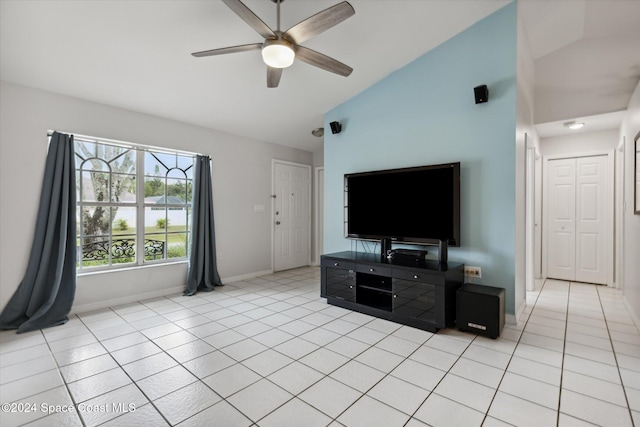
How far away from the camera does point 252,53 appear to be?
3076mm

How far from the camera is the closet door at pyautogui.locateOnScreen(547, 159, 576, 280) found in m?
4.77

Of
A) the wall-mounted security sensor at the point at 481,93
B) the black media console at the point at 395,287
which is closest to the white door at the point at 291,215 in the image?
the black media console at the point at 395,287

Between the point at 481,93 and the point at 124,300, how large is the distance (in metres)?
4.71

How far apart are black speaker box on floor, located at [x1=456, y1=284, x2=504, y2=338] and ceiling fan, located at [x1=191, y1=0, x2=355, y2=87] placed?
2.36m

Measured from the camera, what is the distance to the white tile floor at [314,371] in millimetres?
1694

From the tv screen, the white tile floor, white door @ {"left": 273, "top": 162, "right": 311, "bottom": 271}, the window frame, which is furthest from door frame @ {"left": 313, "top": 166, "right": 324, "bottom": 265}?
the white tile floor

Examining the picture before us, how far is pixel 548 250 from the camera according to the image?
16.3 ft

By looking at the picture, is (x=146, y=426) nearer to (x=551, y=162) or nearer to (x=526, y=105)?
(x=526, y=105)

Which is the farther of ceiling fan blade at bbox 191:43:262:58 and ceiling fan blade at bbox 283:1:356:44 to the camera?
ceiling fan blade at bbox 191:43:262:58

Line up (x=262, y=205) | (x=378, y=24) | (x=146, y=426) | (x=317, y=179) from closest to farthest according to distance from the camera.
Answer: (x=146, y=426) → (x=378, y=24) → (x=262, y=205) → (x=317, y=179)

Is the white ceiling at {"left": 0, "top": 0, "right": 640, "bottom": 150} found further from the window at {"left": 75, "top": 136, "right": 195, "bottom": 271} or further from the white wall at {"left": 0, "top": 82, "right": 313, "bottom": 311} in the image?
the window at {"left": 75, "top": 136, "right": 195, "bottom": 271}

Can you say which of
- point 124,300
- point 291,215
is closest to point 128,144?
point 124,300

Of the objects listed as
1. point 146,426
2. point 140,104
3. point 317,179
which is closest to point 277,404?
point 146,426

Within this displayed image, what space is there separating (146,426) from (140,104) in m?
3.43
